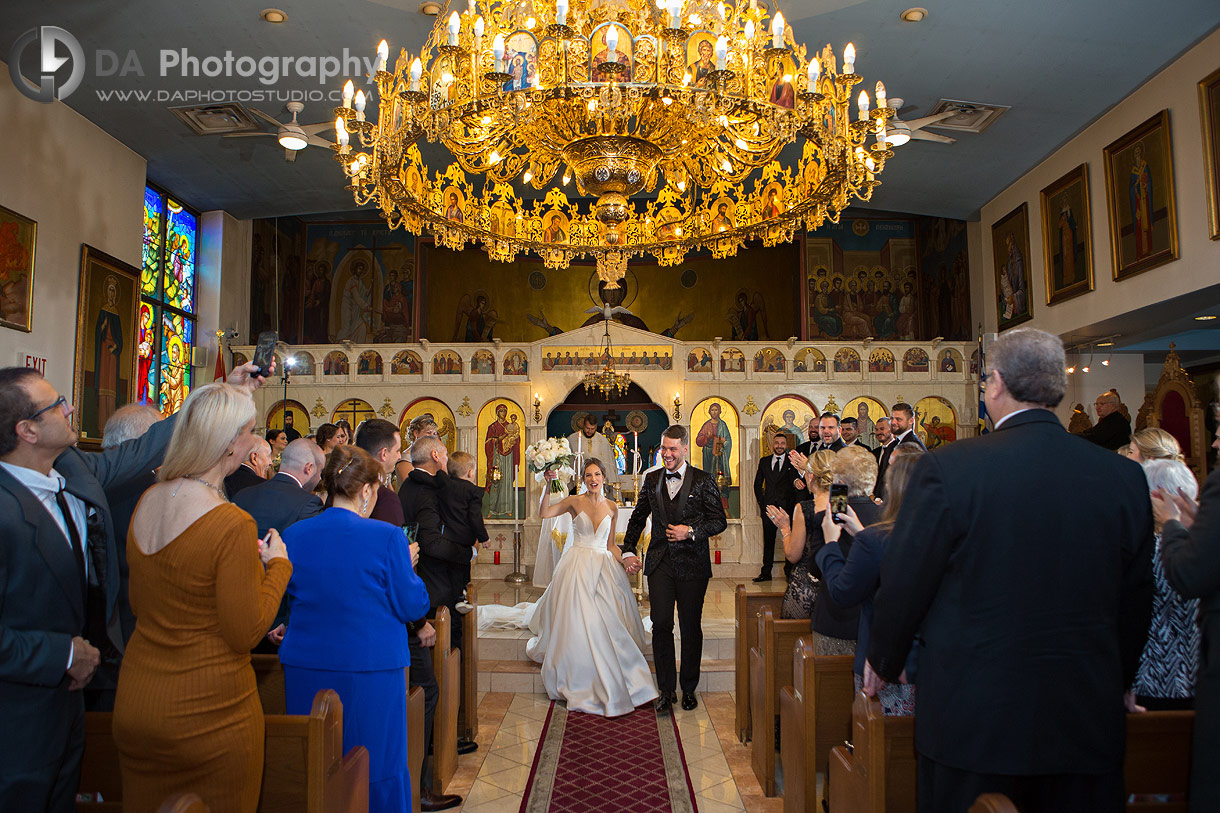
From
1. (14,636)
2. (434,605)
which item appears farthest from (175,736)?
(434,605)

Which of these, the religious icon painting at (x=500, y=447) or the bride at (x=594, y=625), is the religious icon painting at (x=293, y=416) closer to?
the religious icon painting at (x=500, y=447)

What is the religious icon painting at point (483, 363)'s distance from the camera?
44.9 ft

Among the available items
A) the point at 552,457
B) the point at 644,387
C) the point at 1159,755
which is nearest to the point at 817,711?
the point at 1159,755

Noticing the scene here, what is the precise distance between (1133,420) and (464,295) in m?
12.0

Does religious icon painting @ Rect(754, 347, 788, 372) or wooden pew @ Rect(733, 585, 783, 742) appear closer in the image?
wooden pew @ Rect(733, 585, 783, 742)

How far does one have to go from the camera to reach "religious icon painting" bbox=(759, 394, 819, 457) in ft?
44.0

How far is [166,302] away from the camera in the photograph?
12.8 meters

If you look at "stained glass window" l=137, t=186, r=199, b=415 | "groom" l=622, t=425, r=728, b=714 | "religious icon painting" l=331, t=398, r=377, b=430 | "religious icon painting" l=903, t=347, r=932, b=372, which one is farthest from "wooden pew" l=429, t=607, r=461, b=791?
"religious icon painting" l=903, t=347, r=932, b=372

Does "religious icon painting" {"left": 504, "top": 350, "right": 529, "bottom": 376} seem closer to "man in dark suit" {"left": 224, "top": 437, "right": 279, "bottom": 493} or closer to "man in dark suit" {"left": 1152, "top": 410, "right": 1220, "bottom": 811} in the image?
"man in dark suit" {"left": 224, "top": 437, "right": 279, "bottom": 493}

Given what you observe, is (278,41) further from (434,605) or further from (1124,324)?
(1124,324)

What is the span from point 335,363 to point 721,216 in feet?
31.3

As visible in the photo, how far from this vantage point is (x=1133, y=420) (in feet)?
37.2

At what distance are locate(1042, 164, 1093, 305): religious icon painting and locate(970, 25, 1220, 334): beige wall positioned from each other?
4.4 inches

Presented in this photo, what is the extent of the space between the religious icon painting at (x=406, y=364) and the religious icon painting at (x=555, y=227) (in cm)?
811
